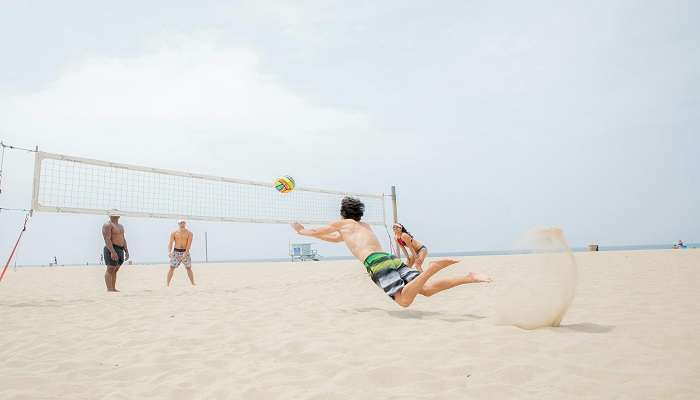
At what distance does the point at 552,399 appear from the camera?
5.82 ft

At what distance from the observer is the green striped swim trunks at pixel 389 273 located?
3.92 m

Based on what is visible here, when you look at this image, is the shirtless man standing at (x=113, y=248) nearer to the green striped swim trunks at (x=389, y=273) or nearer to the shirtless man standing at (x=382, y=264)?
the shirtless man standing at (x=382, y=264)

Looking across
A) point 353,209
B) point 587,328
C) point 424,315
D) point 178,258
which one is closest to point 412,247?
point 353,209

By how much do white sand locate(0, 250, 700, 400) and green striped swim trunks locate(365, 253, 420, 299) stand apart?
0.31 meters

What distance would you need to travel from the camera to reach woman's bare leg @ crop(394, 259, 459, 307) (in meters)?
3.49

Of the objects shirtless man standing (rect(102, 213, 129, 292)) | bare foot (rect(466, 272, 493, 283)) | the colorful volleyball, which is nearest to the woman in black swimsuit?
the colorful volleyball

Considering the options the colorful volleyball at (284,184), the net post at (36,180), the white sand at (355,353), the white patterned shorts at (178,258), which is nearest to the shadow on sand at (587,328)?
the white sand at (355,353)

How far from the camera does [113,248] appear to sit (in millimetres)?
A: 7391

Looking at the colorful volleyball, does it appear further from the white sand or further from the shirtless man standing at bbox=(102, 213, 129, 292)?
the white sand

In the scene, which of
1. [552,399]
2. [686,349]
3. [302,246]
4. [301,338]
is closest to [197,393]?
[301,338]

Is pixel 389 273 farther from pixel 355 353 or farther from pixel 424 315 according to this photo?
pixel 355 353

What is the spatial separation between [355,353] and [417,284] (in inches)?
46.3

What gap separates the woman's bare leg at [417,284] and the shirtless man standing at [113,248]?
567 cm

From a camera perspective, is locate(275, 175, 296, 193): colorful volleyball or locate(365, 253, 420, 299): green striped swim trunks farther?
locate(275, 175, 296, 193): colorful volleyball
